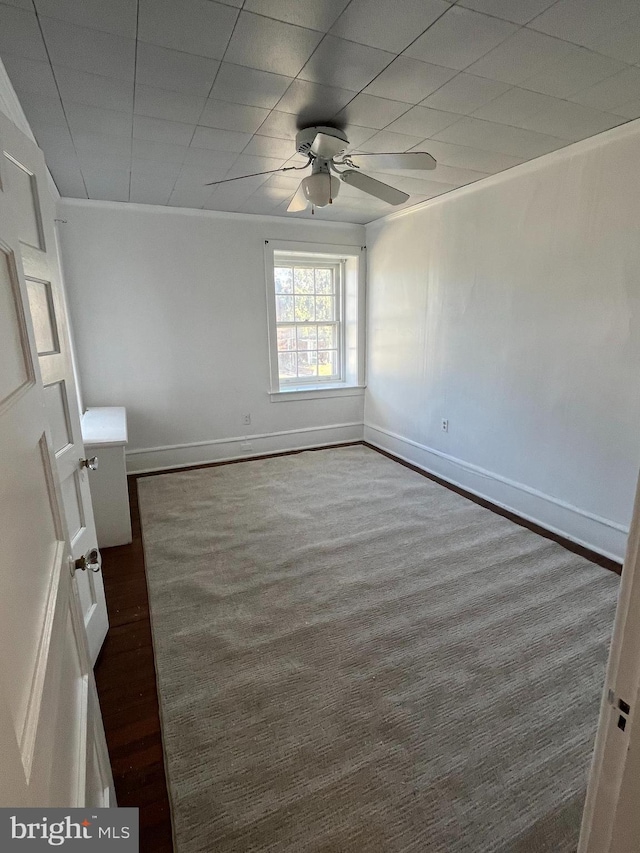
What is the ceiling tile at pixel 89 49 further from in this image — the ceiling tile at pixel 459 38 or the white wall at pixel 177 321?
the white wall at pixel 177 321

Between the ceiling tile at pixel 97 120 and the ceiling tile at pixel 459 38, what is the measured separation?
4.50 feet

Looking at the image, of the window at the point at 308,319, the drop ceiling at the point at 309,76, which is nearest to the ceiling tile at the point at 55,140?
the drop ceiling at the point at 309,76

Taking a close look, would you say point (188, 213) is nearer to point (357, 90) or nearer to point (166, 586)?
point (357, 90)

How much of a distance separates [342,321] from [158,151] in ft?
8.79

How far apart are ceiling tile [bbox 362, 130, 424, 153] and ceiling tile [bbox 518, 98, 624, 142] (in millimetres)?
553

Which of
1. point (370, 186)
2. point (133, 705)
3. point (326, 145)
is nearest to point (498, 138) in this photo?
point (370, 186)

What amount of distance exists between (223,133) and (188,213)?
1.72m

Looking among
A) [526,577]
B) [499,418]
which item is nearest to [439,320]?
[499,418]

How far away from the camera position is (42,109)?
1916 millimetres

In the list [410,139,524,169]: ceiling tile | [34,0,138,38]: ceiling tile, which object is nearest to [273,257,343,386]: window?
[410,139,524,169]: ceiling tile

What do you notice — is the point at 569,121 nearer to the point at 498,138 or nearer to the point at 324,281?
the point at 498,138

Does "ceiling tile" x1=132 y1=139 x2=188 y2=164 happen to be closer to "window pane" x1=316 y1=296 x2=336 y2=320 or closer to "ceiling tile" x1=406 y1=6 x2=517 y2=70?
"ceiling tile" x1=406 y1=6 x2=517 y2=70

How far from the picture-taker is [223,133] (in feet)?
7.19

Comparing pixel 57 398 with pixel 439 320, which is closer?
pixel 57 398
